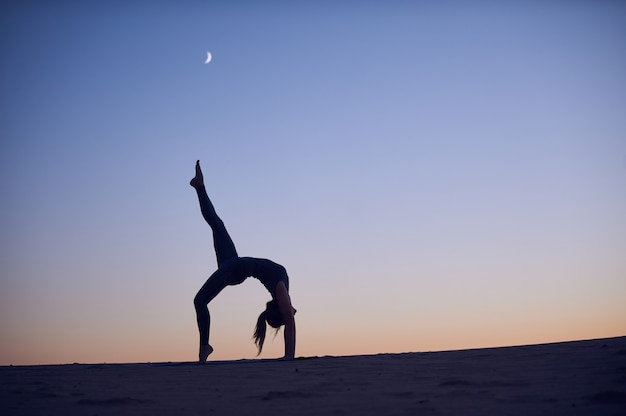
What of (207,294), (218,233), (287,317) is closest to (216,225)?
(218,233)

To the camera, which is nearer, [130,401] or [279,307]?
[130,401]

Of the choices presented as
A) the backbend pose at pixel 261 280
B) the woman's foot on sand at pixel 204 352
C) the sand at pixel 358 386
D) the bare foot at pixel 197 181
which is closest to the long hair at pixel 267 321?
the backbend pose at pixel 261 280

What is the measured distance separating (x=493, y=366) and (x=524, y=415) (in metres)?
1.69

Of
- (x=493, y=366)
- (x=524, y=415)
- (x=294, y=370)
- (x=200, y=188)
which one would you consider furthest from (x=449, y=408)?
(x=200, y=188)

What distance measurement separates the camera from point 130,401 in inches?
170

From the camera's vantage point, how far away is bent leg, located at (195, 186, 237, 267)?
7.77 meters

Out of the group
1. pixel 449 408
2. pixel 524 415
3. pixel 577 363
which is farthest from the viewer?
pixel 577 363

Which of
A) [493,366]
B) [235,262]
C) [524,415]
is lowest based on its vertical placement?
[524,415]

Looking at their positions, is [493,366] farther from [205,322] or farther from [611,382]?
[205,322]

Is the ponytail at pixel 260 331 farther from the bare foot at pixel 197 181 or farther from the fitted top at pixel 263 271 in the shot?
the bare foot at pixel 197 181

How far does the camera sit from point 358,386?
4609 mm

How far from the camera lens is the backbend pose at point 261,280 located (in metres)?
7.39

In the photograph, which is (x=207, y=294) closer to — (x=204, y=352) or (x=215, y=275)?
(x=215, y=275)

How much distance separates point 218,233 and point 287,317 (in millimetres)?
1334
